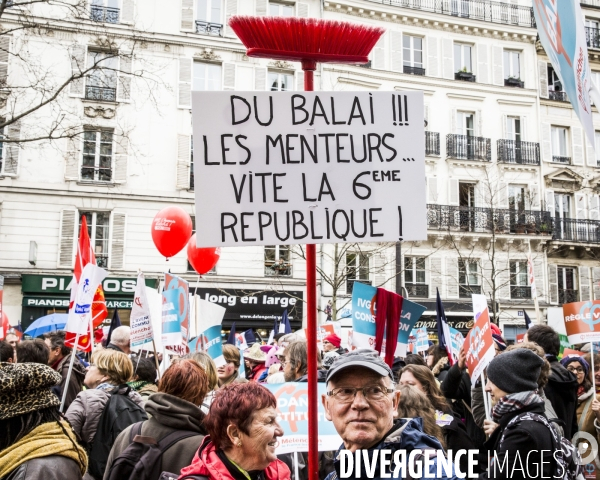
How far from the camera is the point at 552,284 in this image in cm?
2777

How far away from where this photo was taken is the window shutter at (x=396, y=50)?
26.9 meters

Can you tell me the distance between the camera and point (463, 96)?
27.7 meters

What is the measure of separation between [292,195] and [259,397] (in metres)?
0.98

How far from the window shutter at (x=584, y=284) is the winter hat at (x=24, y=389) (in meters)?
29.2

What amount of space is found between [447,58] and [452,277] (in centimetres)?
1003

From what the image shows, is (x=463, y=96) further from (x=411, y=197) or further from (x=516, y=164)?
(x=411, y=197)

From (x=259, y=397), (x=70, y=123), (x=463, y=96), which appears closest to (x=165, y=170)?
(x=70, y=123)

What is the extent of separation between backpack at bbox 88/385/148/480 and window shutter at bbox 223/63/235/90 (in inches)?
817

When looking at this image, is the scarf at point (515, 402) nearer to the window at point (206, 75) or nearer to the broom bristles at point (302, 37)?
the broom bristles at point (302, 37)

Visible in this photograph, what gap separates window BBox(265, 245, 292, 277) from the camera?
77.2ft

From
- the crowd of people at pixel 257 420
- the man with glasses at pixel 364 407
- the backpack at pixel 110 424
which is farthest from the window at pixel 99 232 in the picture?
the man with glasses at pixel 364 407

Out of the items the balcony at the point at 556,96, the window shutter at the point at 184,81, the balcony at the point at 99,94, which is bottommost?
the balcony at the point at 99,94

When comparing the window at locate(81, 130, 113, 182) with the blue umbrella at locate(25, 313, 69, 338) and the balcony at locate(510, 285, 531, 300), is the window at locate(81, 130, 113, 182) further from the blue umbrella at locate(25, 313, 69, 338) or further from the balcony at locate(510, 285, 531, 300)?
the balcony at locate(510, 285, 531, 300)

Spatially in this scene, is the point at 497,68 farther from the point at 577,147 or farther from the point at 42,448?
the point at 42,448
